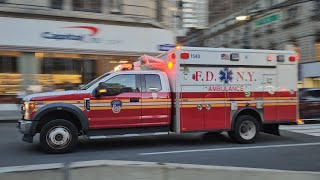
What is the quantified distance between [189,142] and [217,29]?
5394cm

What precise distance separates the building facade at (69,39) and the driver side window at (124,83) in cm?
1016

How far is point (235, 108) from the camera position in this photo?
11.7m

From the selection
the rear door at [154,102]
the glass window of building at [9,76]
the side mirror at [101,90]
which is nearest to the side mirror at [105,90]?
the side mirror at [101,90]

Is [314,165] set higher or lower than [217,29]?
lower

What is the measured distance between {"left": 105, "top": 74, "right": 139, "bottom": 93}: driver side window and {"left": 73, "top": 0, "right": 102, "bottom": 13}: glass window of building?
1303cm

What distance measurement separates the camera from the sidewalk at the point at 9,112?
785 inches

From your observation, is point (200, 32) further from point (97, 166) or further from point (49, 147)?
point (97, 166)

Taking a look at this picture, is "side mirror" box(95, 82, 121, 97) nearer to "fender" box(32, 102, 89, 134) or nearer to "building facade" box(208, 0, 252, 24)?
"fender" box(32, 102, 89, 134)

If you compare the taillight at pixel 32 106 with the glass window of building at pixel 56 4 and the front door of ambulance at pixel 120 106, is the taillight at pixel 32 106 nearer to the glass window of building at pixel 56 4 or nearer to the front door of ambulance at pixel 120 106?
the front door of ambulance at pixel 120 106

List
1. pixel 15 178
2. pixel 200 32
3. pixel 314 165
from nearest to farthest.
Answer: pixel 15 178, pixel 314 165, pixel 200 32

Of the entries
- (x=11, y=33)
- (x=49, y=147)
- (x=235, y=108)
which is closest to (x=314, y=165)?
(x=235, y=108)

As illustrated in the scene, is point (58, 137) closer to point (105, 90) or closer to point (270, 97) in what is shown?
point (105, 90)

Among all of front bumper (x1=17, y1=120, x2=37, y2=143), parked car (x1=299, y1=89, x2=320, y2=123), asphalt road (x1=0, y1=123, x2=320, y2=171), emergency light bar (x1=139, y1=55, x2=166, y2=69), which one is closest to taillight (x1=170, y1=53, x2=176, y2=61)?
emergency light bar (x1=139, y1=55, x2=166, y2=69)

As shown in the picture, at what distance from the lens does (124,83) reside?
35.3 ft
